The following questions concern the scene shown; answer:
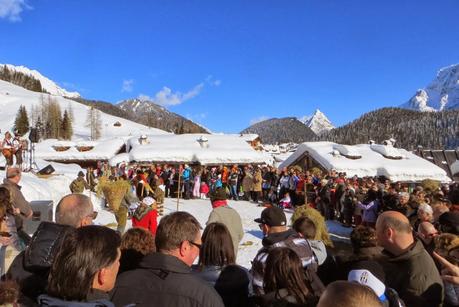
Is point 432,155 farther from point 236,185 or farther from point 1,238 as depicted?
point 1,238

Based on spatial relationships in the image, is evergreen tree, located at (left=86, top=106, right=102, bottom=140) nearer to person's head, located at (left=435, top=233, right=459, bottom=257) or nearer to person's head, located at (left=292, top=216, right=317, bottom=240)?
person's head, located at (left=292, top=216, right=317, bottom=240)

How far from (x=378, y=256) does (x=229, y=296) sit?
1341 mm

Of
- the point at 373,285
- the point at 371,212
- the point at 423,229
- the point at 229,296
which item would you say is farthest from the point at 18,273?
the point at 371,212

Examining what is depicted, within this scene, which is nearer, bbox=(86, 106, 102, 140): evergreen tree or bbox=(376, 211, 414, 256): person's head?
bbox=(376, 211, 414, 256): person's head

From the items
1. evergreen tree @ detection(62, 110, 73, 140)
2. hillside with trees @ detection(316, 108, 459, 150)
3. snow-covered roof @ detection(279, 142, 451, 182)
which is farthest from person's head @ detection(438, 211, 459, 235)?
hillside with trees @ detection(316, 108, 459, 150)

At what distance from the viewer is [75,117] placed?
103 meters

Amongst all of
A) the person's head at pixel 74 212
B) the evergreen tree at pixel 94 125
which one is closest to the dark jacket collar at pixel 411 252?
the person's head at pixel 74 212

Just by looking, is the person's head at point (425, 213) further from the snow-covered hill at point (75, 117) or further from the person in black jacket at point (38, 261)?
the snow-covered hill at point (75, 117)

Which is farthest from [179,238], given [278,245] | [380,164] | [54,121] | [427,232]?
[54,121]

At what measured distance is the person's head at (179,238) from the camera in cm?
249

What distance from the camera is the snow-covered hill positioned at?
85.8 metres

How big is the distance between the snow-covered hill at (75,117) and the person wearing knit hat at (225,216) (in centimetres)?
7633

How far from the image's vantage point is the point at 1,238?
3.40 m

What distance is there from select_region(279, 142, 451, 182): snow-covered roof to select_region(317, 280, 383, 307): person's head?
23.6m
